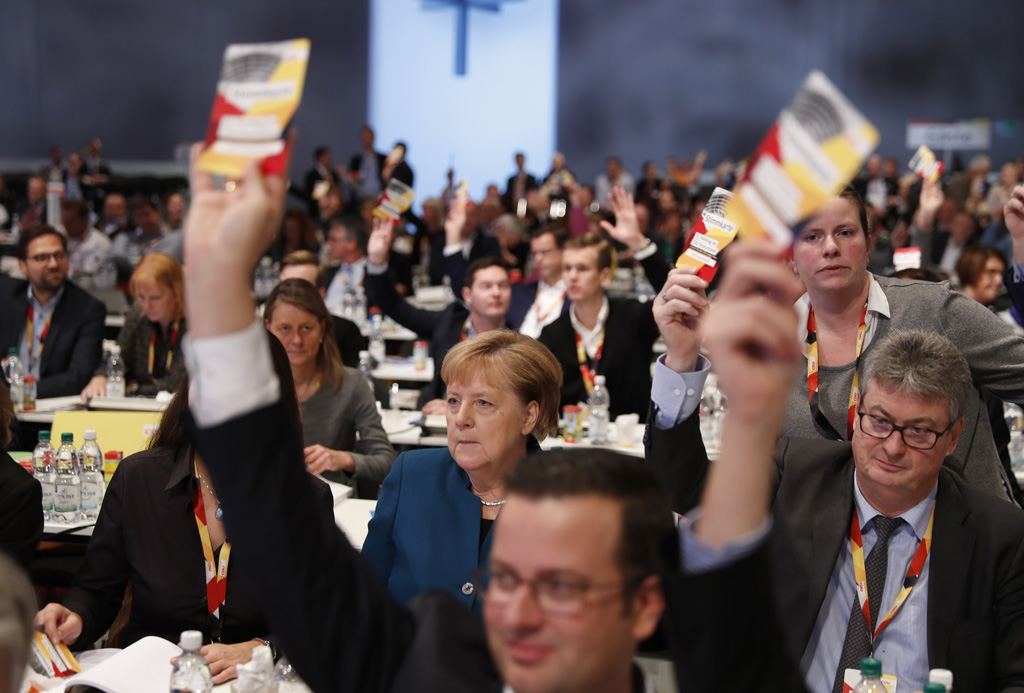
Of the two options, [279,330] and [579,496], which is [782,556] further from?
[279,330]

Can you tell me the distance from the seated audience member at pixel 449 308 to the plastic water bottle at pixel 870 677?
119 inches

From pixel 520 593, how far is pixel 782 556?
863mm

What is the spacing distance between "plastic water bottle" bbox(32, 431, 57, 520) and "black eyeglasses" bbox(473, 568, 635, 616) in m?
2.69

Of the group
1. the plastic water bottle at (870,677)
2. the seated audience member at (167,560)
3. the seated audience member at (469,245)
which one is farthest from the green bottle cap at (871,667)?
the seated audience member at (469,245)

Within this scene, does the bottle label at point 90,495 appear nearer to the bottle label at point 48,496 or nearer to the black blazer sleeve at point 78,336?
the bottle label at point 48,496

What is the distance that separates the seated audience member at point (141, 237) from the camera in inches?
366

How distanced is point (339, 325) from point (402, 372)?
55 cm

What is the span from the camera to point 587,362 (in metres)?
4.91

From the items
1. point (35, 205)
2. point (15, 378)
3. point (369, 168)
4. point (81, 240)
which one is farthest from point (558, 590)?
point (369, 168)

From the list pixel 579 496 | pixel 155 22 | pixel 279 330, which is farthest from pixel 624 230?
pixel 155 22

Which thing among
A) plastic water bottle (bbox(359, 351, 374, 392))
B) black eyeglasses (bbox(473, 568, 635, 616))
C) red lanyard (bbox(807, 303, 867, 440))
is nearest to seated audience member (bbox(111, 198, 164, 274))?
plastic water bottle (bbox(359, 351, 374, 392))

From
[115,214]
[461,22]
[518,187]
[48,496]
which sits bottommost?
[48,496]

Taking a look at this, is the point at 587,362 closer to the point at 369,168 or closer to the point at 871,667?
the point at 871,667

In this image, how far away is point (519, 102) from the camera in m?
16.6
